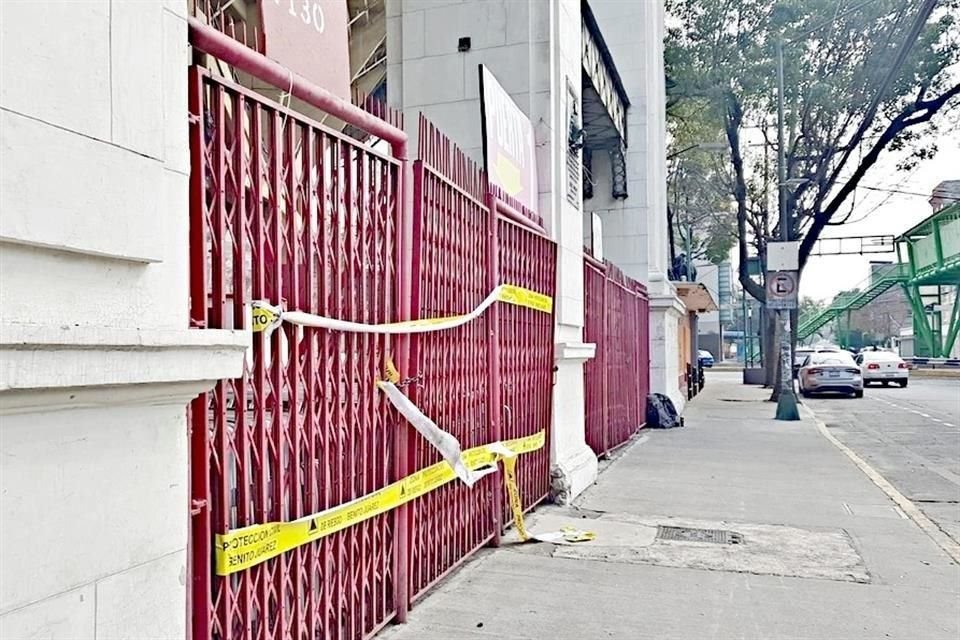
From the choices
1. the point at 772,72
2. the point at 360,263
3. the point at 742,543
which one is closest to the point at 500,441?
the point at 742,543

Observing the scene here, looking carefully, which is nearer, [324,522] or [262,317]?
[262,317]

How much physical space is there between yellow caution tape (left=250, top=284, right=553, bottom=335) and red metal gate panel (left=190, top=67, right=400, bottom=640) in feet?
0.21

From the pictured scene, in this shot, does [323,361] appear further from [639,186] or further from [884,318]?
[884,318]

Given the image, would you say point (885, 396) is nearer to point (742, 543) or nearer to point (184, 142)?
point (742, 543)

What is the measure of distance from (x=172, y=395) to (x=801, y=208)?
26228 millimetres

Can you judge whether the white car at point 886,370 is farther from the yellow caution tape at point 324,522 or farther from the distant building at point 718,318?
the distant building at point 718,318

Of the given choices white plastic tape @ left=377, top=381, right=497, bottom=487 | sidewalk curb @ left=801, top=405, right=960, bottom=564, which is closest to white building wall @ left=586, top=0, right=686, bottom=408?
sidewalk curb @ left=801, top=405, right=960, bottom=564

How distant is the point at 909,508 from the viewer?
7641 millimetres

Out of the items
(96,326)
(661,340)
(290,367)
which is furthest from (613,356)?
(96,326)

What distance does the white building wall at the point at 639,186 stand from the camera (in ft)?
53.5

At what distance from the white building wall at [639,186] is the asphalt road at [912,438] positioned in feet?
13.1

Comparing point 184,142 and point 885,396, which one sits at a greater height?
point 184,142

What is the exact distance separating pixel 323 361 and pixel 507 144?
352 centimetres

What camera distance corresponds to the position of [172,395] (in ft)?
7.80
